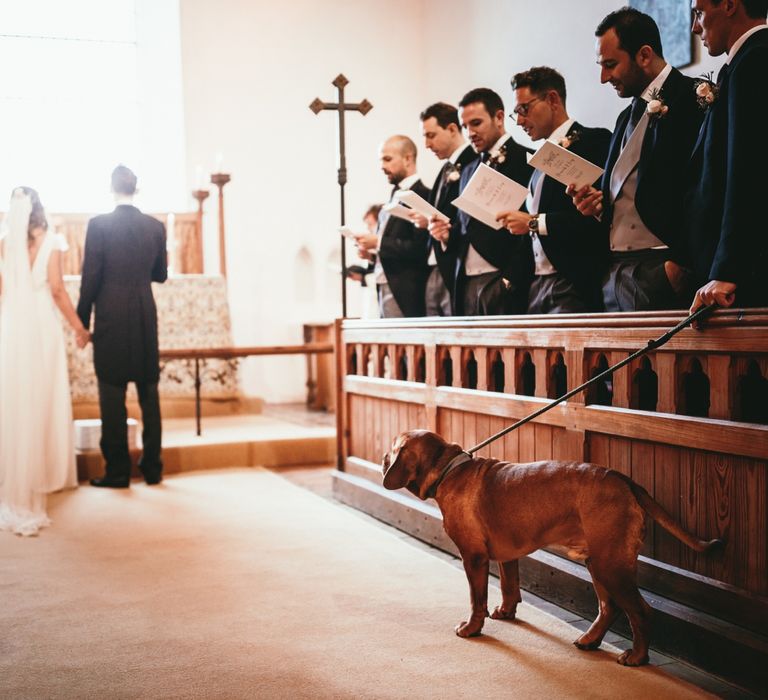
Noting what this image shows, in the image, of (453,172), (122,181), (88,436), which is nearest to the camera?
(453,172)

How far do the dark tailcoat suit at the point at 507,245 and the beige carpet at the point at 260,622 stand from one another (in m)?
1.15

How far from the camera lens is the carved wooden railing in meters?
2.33

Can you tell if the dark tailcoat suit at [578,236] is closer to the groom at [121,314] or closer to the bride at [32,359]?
the groom at [121,314]

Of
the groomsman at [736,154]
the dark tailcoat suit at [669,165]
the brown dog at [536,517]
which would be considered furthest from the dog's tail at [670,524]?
the dark tailcoat suit at [669,165]

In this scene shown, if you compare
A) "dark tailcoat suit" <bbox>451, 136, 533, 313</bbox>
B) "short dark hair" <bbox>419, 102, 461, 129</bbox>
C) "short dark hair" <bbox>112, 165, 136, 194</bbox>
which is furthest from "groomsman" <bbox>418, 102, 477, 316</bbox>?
→ "short dark hair" <bbox>112, 165, 136, 194</bbox>

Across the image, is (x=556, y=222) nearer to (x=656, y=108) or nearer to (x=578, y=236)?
(x=578, y=236)

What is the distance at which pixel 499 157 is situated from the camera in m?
3.95

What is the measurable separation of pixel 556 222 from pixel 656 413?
2.96 feet

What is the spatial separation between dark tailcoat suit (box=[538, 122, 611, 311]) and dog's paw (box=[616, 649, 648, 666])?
1317mm

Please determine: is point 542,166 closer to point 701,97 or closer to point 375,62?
point 701,97

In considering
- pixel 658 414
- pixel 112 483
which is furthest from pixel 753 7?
pixel 112 483

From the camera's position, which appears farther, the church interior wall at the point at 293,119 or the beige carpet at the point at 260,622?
the church interior wall at the point at 293,119

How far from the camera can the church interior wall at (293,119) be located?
9898 mm

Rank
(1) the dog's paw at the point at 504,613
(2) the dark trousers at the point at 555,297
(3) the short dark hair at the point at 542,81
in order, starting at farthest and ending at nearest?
(3) the short dark hair at the point at 542,81
(2) the dark trousers at the point at 555,297
(1) the dog's paw at the point at 504,613
